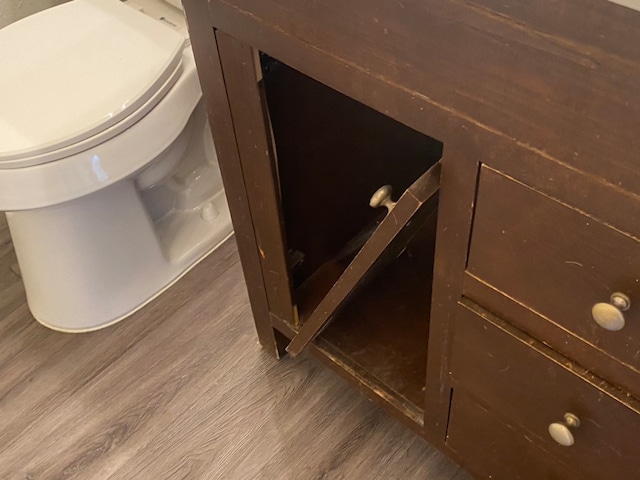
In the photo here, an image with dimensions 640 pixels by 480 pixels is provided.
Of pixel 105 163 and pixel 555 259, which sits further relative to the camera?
pixel 105 163

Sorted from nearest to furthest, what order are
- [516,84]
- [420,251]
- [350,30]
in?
[516,84]
[350,30]
[420,251]

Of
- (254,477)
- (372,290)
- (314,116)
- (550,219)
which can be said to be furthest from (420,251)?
(550,219)

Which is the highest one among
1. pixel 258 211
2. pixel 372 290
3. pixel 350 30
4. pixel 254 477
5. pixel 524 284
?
pixel 350 30

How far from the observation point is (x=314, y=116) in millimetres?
976

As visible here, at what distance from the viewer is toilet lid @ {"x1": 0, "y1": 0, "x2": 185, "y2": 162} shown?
1075 millimetres

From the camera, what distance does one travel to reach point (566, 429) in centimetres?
73

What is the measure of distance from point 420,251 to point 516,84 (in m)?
0.67

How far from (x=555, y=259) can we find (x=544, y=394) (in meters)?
0.19

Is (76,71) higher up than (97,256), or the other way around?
(76,71)

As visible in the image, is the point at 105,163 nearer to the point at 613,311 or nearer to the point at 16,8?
the point at 16,8

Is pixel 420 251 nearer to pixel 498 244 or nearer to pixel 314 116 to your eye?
pixel 314 116

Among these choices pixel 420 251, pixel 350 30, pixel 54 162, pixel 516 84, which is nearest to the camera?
pixel 516 84

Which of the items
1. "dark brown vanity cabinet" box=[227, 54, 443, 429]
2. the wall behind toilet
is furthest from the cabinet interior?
the wall behind toilet

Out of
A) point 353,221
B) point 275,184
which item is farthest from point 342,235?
point 275,184
